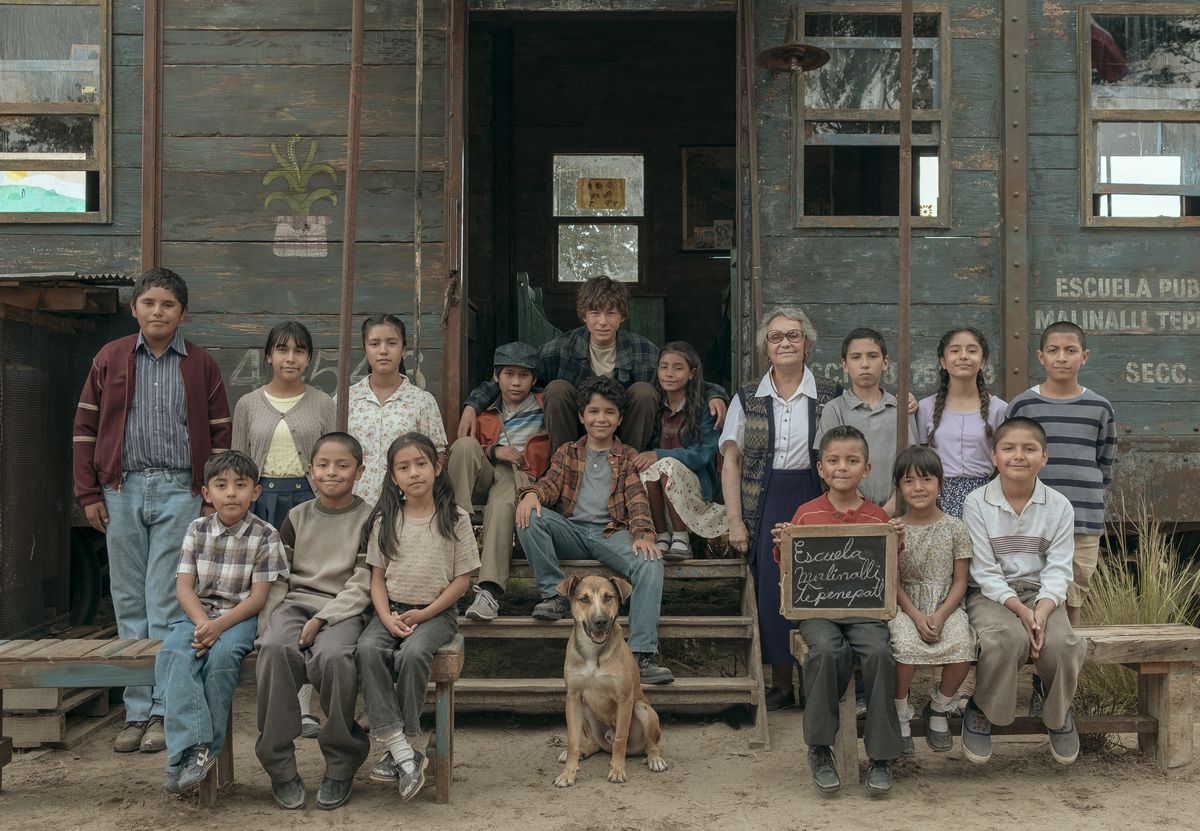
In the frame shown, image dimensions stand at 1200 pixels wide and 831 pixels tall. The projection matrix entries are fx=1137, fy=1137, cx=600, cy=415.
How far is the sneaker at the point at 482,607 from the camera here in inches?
208

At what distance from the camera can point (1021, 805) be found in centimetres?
419

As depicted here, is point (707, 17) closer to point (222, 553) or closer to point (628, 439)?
point (628, 439)

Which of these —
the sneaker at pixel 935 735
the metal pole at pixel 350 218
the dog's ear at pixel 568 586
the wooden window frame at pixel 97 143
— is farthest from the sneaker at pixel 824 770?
the wooden window frame at pixel 97 143

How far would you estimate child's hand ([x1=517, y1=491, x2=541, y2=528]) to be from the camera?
17.7ft

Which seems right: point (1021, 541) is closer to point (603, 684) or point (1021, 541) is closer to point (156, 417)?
point (603, 684)

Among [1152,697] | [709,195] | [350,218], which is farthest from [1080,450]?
[709,195]

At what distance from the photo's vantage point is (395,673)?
4.23 metres

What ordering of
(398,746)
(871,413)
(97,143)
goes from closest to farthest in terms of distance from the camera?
1. (398,746)
2. (871,413)
3. (97,143)

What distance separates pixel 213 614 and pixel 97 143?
3488 mm

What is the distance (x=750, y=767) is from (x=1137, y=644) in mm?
1621

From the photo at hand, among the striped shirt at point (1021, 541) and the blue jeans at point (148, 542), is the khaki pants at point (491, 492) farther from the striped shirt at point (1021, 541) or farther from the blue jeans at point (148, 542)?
the striped shirt at point (1021, 541)

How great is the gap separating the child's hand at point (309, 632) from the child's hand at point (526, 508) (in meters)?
1.36

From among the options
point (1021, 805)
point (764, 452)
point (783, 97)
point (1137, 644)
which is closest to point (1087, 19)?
point (783, 97)

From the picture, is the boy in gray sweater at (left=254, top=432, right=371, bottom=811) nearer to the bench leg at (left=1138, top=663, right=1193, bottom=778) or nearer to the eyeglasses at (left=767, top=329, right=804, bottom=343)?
the eyeglasses at (left=767, top=329, right=804, bottom=343)
